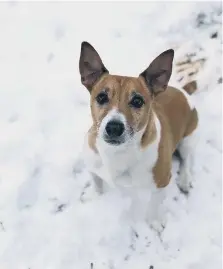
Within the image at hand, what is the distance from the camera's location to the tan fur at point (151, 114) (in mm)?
3848

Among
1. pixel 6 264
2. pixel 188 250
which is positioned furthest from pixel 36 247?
pixel 188 250

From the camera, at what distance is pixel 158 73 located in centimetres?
404

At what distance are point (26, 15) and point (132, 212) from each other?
3020mm

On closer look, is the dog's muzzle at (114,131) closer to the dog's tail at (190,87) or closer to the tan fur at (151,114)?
the tan fur at (151,114)

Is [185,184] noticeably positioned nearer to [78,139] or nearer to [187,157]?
[187,157]

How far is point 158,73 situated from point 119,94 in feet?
1.34

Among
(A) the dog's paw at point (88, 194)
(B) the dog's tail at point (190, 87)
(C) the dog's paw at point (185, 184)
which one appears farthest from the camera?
(B) the dog's tail at point (190, 87)

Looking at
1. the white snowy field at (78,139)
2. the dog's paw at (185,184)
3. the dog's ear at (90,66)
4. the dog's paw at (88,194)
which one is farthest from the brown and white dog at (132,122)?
the white snowy field at (78,139)

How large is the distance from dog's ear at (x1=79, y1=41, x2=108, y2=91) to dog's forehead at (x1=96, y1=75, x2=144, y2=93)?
0.40 feet

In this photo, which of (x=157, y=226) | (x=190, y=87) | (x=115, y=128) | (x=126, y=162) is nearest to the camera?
(x=115, y=128)

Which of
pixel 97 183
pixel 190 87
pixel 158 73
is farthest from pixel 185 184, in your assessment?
pixel 158 73

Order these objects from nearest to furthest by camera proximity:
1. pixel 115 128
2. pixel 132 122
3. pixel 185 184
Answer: pixel 115 128, pixel 132 122, pixel 185 184

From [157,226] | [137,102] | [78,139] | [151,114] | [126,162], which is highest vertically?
[137,102]

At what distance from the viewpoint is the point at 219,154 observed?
17.3 ft
